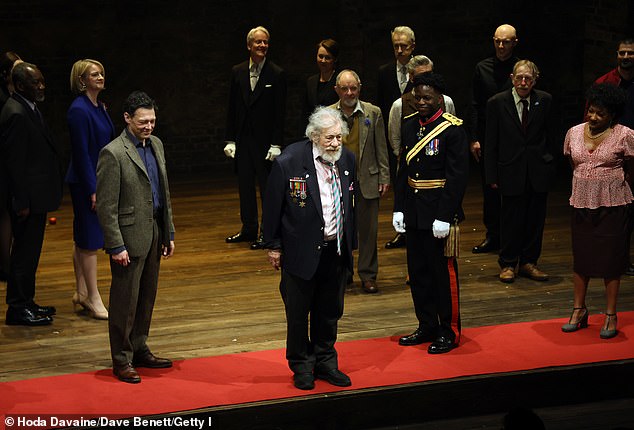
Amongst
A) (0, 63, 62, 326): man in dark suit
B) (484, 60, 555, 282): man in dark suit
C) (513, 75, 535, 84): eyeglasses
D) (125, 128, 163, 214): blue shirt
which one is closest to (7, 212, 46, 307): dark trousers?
(0, 63, 62, 326): man in dark suit

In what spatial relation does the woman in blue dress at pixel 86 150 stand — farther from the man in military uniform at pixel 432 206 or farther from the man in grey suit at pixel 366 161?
the man in military uniform at pixel 432 206

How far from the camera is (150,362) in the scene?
5477mm

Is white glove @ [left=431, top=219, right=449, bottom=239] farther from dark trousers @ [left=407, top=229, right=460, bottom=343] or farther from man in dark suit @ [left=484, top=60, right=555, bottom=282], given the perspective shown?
man in dark suit @ [left=484, top=60, right=555, bottom=282]

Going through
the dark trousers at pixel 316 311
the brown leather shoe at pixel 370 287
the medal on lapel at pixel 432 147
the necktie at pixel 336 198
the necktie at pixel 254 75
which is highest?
the necktie at pixel 254 75

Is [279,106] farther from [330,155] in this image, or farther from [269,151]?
[330,155]

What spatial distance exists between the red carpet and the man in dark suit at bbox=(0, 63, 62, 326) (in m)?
1.20

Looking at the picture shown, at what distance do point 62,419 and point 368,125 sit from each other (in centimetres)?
301

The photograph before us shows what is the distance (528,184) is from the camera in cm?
718

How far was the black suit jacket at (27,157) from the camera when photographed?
20.3 feet

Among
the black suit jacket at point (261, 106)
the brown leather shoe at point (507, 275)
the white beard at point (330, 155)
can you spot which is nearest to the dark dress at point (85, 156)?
the white beard at point (330, 155)

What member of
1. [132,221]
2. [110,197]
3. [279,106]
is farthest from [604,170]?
[279,106]

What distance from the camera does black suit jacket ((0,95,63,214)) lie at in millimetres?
6184

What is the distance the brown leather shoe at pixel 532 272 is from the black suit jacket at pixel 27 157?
327 cm

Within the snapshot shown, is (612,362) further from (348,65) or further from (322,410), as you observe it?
(348,65)
